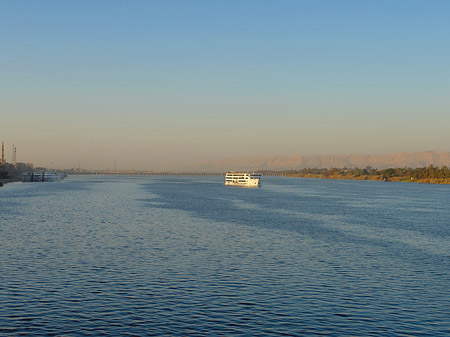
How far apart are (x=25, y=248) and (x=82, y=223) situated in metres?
30.5

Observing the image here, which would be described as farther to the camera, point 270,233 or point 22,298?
point 270,233

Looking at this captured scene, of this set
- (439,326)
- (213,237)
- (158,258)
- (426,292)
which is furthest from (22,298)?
(213,237)

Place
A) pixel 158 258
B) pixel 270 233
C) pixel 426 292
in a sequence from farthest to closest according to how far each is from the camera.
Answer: pixel 270 233
pixel 158 258
pixel 426 292

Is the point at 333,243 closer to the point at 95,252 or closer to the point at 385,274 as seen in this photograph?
the point at 385,274

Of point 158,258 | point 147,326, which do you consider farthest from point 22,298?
point 158,258

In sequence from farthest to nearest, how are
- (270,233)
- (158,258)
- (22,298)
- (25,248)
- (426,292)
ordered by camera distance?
1. (270,233)
2. (25,248)
3. (158,258)
4. (426,292)
5. (22,298)

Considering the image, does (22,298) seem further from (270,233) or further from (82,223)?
(82,223)

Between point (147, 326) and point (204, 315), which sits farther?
point (204, 315)

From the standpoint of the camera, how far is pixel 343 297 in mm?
37969

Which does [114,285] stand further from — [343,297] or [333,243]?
[333,243]

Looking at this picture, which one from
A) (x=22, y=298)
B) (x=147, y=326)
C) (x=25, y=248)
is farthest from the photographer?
(x=25, y=248)

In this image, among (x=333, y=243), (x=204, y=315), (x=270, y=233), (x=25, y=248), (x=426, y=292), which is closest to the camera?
(x=204, y=315)

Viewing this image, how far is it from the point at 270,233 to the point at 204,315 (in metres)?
45.3

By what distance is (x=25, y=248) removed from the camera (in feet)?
191
